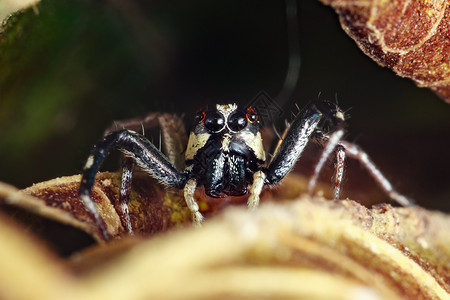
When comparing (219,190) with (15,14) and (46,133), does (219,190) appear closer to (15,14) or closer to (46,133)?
(46,133)

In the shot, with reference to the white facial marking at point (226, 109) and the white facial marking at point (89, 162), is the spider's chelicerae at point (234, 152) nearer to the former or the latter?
the white facial marking at point (226, 109)

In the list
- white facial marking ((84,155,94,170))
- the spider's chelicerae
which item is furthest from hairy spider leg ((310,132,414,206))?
white facial marking ((84,155,94,170))

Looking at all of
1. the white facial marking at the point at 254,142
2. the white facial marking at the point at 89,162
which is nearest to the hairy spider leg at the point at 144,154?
the white facial marking at the point at 89,162

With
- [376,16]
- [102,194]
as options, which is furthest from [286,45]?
[102,194]

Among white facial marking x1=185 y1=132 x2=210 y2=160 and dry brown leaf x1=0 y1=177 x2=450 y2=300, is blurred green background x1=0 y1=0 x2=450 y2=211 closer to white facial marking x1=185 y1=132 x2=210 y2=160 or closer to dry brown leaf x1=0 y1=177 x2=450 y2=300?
white facial marking x1=185 y1=132 x2=210 y2=160

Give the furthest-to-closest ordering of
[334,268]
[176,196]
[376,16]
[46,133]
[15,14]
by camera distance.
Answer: [176,196], [46,133], [15,14], [376,16], [334,268]

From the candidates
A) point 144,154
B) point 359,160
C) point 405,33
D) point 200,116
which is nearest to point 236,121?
point 200,116

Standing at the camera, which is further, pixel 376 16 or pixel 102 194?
pixel 102 194
